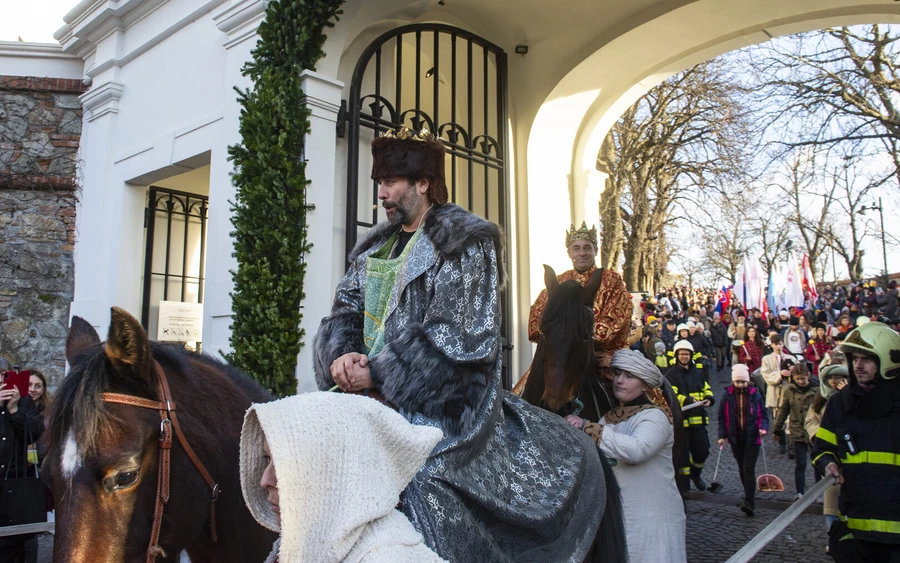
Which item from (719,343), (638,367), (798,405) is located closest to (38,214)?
(638,367)

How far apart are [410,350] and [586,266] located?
3.32m

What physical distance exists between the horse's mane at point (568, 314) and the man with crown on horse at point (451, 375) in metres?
1.25

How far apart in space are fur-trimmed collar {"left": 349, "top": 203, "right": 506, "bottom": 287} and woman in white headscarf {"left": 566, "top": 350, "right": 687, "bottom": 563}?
58.3 inches

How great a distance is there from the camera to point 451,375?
7.07 feet

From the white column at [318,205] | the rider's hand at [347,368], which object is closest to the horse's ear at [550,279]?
the white column at [318,205]

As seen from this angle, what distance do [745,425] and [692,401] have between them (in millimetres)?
785

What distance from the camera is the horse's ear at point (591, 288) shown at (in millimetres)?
4201

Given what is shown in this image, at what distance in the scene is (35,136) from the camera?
329 inches

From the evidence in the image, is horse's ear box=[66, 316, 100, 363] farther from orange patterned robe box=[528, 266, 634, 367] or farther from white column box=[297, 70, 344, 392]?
white column box=[297, 70, 344, 392]

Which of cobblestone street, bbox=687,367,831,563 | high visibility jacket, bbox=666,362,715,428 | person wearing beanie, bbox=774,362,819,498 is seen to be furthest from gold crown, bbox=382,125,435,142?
person wearing beanie, bbox=774,362,819,498

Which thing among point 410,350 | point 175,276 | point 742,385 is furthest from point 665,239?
point 410,350

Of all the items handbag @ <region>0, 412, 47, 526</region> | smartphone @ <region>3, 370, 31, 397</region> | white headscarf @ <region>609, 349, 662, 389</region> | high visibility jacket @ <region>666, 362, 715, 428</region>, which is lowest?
handbag @ <region>0, 412, 47, 526</region>

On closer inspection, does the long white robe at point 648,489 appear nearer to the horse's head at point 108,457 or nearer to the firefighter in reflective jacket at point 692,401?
the horse's head at point 108,457

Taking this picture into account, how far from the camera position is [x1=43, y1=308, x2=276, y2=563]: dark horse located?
1.75m
